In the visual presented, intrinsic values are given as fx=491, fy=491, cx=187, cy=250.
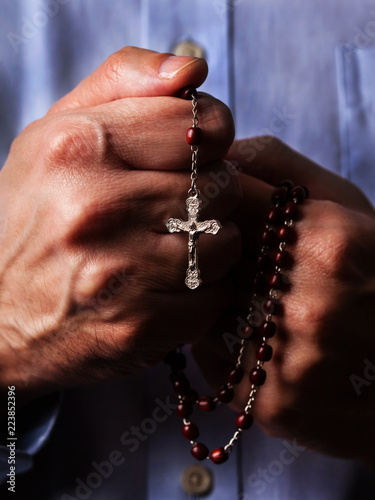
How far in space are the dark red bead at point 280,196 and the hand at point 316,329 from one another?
4 centimetres

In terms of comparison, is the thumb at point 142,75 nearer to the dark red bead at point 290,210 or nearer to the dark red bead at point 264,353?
the dark red bead at point 290,210

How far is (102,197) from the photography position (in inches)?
35.1

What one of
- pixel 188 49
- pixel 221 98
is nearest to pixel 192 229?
pixel 221 98

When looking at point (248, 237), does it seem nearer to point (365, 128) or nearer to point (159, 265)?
point (159, 265)

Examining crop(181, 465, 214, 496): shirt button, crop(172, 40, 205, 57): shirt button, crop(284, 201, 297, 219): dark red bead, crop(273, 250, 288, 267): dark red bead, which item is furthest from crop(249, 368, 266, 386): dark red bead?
crop(172, 40, 205, 57): shirt button

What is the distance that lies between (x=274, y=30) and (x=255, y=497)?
1.48m

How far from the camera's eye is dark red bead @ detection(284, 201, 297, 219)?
105cm

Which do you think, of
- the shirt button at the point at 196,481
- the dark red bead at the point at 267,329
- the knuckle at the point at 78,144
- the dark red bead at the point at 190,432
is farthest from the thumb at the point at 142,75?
the shirt button at the point at 196,481

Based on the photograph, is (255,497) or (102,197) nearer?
(102,197)

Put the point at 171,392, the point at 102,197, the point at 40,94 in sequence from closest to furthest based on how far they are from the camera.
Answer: the point at 102,197, the point at 171,392, the point at 40,94

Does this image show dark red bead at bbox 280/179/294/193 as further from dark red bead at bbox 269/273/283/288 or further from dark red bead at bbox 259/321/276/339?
dark red bead at bbox 259/321/276/339

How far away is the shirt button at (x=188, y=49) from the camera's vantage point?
1.58 metres

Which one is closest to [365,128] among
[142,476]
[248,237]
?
[248,237]

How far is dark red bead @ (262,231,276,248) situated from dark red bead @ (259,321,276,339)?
0.17 meters
